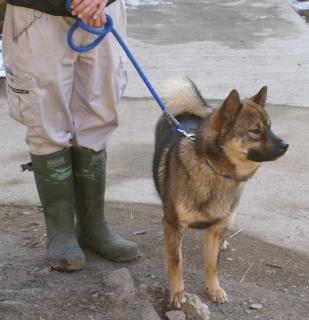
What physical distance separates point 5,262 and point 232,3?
698 centimetres

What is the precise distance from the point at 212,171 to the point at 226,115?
255 mm

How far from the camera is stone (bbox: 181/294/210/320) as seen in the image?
2.88 metres

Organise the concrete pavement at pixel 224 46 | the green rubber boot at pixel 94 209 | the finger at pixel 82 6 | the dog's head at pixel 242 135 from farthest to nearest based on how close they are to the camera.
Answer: the concrete pavement at pixel 224 46
the green rubber boot at pixel 94 209
the dog's head at pixel 242 135
the finger at pixel 82 6

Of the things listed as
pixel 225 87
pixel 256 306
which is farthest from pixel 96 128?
pixel 225 87

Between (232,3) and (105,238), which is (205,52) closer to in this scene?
(232,3)

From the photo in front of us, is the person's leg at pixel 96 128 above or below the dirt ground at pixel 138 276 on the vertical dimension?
above

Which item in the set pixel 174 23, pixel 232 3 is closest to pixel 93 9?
pixel 174 23

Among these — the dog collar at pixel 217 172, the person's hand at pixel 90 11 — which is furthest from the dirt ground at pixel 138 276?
the person's hand at pixel 90 11

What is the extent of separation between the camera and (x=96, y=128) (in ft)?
9.97

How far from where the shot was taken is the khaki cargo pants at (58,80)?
273 cm

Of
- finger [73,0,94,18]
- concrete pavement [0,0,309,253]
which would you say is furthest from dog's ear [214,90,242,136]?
concrete pavement [0,0,309,253]

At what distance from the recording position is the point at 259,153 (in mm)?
2766

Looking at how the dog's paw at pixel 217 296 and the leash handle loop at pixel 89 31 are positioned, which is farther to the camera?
the dog's paw at pixel 217 296

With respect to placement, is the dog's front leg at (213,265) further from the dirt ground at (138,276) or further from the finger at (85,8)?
the finger at (85,8)
